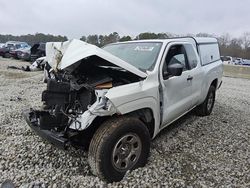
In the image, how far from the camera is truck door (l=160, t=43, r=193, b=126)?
3.91 metres

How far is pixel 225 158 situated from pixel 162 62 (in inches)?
72.5

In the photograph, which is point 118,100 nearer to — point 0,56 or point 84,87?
point 84,87

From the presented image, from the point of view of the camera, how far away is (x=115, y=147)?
3119 millimetres

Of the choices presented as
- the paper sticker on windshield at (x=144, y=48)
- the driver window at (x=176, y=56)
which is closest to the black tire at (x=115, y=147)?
the driver window at (x=176, y=56)

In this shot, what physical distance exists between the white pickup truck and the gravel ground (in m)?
0.32

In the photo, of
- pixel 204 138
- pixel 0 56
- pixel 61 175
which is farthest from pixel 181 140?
pixel 0 56

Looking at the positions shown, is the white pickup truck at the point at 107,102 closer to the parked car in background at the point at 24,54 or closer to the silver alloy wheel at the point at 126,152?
the silver alloy wheel at the point at 126,152

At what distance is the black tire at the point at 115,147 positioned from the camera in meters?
3.01

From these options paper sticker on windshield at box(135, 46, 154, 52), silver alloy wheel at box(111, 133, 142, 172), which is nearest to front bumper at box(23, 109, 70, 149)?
silver alloy wheel at box(111, 133, 142, 172)

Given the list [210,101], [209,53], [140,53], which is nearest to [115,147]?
[140,53]

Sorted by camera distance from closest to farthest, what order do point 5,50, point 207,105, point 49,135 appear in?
point 49,135 → point 207,105 → point 5,50

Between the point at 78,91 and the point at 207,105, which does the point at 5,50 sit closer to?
the point at 207,105

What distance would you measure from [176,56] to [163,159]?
1.83 meters

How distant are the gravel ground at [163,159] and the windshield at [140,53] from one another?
4.57 ft
